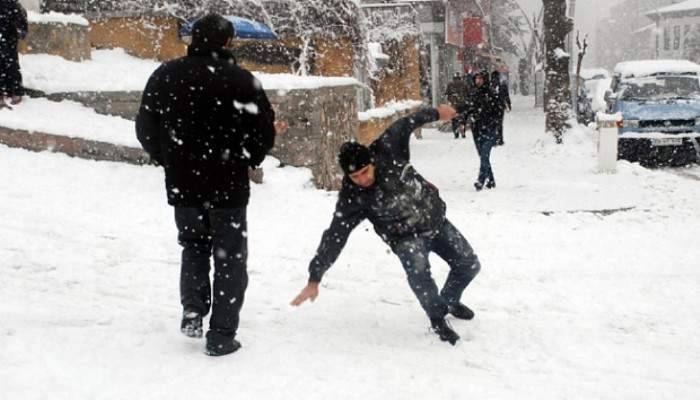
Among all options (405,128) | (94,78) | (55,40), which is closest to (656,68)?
(94,78)

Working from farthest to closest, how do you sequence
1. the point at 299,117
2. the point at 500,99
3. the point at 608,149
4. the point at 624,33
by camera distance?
1. the point at 624,33
2. the point at 608,149
3. the point at 500,99
4. the point at 299,117

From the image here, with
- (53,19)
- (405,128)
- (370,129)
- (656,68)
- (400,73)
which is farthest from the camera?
(400,73)

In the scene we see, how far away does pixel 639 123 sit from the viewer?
1403 centimetres

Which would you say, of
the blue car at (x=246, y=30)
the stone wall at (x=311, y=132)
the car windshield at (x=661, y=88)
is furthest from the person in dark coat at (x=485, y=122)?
the car windshield at (x=661, y=88)

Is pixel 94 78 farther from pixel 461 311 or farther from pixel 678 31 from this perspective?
pixel 678 31

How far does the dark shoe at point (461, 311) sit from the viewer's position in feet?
15.9

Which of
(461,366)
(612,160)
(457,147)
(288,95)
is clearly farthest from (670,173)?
(461,366)

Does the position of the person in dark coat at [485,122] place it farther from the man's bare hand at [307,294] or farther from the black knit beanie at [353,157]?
the man's bare hand at [307,294]

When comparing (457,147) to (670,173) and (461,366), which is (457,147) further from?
(461,366)

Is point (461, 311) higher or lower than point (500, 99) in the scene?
lower

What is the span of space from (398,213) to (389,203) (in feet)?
0.30

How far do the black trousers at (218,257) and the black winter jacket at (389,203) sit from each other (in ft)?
1.49

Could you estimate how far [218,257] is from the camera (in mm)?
3838

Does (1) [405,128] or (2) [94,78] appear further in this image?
(2) [94,78]
